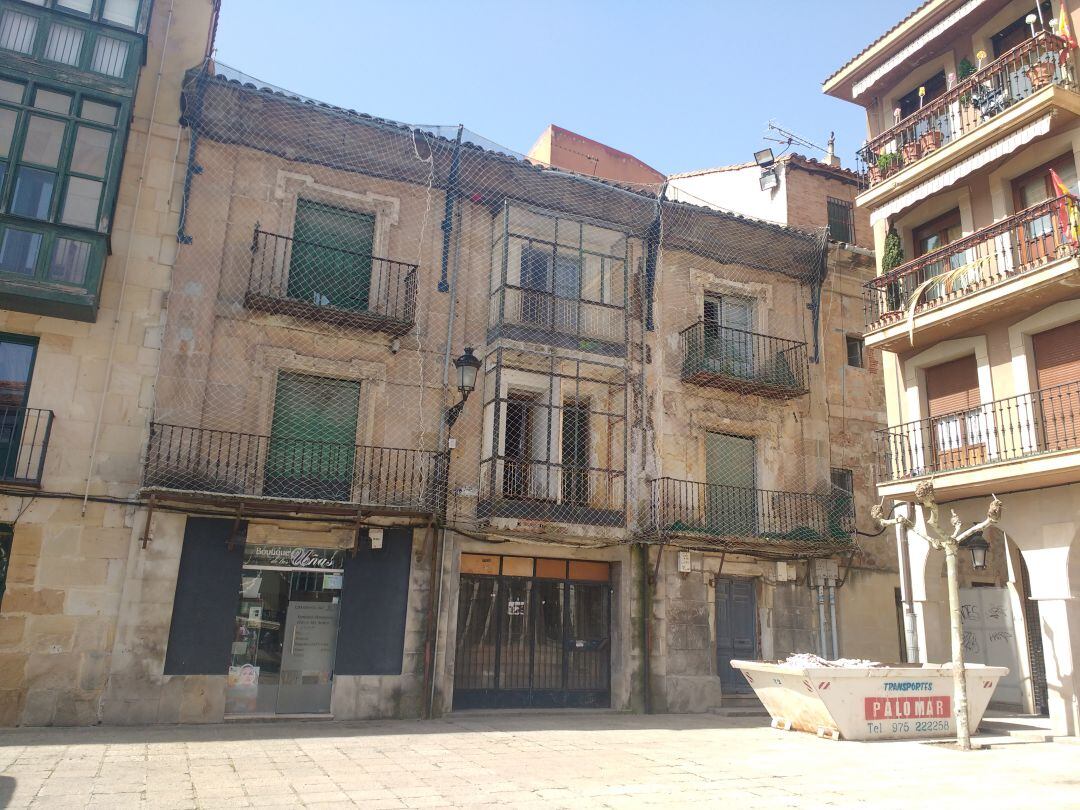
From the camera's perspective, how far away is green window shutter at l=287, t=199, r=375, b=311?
13.7 meters

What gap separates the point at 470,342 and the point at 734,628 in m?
7.56

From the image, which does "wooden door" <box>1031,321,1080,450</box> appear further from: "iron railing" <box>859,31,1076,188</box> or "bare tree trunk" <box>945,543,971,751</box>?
"iron railing" <box>859,31,1076,188</box>

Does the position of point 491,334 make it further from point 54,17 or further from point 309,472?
point 54,17

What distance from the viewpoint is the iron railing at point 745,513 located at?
15.3 metres

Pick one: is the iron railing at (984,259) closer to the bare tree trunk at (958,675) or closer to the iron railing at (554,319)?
the bare tree trunk at (958,675)

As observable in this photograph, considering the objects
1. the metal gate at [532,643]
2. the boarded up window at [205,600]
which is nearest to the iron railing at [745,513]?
the metal gate at [532,643]

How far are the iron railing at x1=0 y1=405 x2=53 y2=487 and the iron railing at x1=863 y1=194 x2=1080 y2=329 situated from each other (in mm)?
13333

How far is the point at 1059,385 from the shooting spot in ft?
38.4

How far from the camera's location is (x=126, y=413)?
12.0 meters

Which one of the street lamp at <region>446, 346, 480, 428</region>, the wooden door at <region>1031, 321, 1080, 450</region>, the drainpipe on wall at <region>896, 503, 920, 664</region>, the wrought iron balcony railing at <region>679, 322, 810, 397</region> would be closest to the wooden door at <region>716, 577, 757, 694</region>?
the drainpipe on wall at <region>896, 503, 920, 664</region>

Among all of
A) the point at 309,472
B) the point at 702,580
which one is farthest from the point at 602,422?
the point at 309,472

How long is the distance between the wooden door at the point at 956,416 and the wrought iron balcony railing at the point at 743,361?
3.01 meters

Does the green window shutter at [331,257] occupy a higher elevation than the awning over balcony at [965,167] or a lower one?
lower

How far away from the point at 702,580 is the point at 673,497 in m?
1.66
